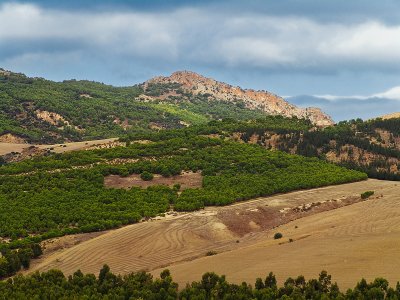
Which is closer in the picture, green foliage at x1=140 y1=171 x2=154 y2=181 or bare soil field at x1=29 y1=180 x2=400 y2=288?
bare soil field at x1=29 y1=180 x2=400 y2=288

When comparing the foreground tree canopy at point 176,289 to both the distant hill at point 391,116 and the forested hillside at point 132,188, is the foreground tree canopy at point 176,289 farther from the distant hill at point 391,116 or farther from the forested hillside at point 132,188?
the distant hill at point 391,116

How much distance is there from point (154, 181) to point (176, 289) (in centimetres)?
4541

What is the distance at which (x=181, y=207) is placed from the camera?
70312 mm

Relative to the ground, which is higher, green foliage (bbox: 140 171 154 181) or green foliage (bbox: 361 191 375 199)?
green foliage (bbox: 140 171 154 181)

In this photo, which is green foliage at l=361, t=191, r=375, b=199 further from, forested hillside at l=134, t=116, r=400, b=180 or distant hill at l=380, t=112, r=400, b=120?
distant hill at l=380, t=112, r=400, b=120

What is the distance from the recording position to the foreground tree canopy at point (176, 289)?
35750 millimetres

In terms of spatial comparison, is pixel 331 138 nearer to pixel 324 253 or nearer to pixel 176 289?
pixel 324 253

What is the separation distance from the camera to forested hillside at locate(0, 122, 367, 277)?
62.8 metres

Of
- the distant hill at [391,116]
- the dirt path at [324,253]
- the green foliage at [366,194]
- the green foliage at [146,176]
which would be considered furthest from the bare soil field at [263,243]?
the distant hill at [391,116]

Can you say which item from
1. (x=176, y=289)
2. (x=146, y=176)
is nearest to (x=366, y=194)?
(x=146, y=176)

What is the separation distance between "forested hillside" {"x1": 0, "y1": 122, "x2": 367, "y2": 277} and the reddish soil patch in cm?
100

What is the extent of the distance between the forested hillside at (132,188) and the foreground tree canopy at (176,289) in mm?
10507

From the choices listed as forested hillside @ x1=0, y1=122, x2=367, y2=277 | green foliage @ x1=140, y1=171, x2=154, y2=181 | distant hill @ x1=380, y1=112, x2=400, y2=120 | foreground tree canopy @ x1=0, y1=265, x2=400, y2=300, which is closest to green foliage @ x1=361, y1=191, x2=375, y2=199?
forested hillside @ x1=0, y1=122, x2=367, y2=277

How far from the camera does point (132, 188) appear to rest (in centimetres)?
7925
